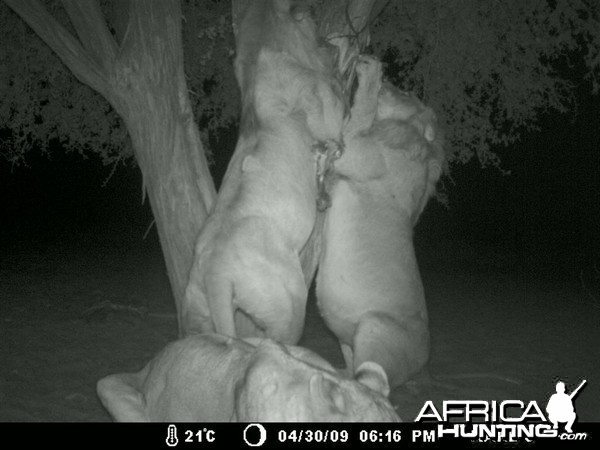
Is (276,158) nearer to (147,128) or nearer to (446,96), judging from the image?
(147,128)

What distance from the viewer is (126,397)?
360cm

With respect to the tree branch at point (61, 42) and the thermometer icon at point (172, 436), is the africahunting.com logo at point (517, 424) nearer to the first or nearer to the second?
the thermometer icon at point (172, 436)

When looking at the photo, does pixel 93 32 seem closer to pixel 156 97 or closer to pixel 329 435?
pixel 156 97

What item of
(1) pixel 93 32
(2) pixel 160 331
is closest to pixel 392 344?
(1) pixel 93 32

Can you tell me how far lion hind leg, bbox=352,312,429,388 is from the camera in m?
4.54

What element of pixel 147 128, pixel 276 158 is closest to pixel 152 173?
pixel 147 128

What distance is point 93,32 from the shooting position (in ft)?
18.6

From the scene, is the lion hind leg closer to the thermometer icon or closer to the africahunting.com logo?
the africahunting.com logo

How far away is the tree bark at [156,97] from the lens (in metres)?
5.53

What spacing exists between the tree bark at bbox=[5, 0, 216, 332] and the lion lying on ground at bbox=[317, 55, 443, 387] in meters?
1.21

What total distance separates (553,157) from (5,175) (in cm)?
3017

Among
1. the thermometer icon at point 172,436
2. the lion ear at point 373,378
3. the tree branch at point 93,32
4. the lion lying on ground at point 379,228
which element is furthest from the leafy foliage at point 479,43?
the thermometer icon at point 172,436

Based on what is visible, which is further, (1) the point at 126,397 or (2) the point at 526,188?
(2) the point at 526,188

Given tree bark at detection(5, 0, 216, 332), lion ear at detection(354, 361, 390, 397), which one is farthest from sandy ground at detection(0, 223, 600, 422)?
lion ear at detection(354, 361, 390, 397)
